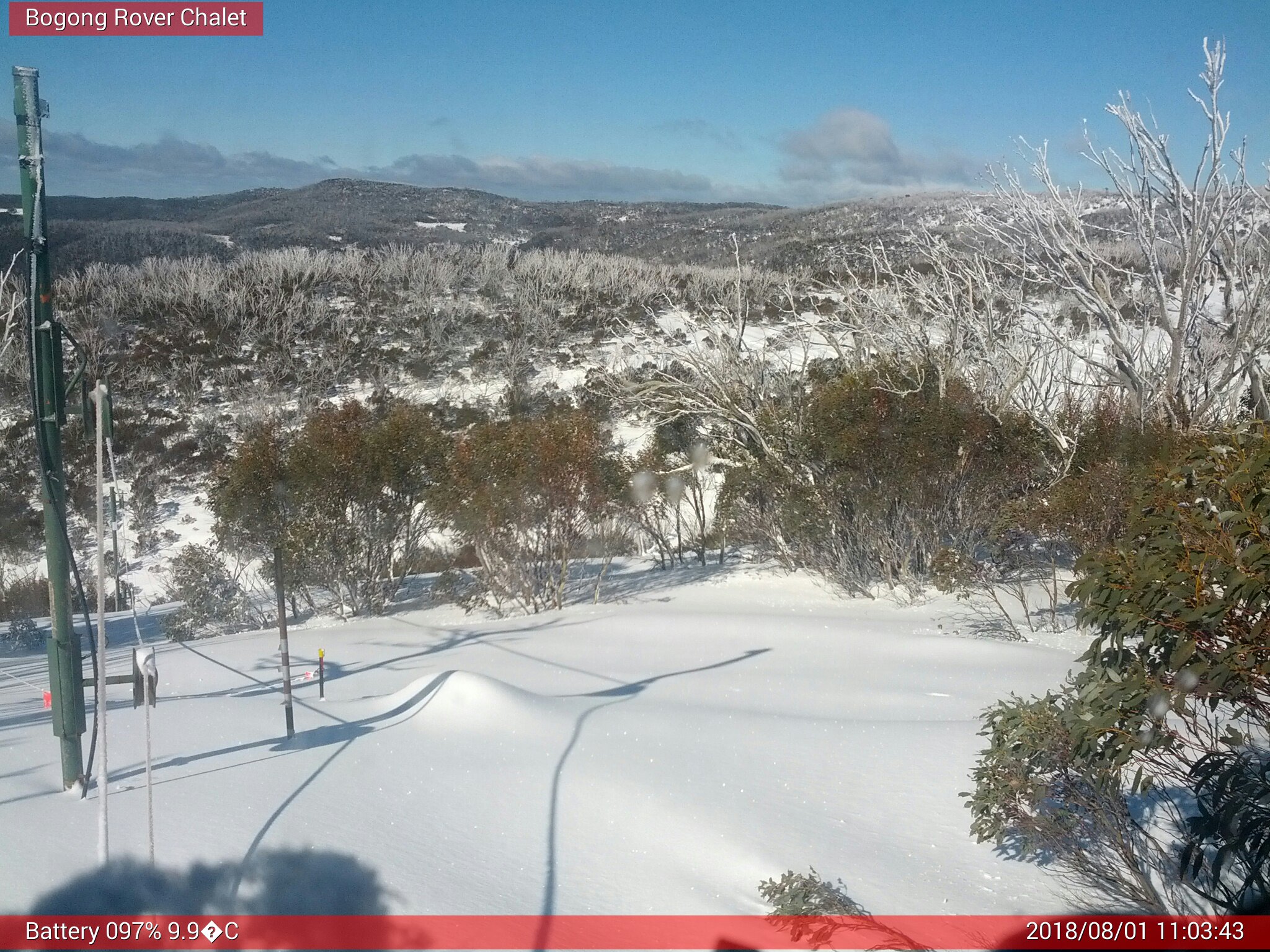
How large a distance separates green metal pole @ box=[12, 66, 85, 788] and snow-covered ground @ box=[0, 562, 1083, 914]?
0.46 metres

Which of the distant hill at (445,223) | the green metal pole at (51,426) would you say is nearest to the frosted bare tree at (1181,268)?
the green metal pole at (51,426)

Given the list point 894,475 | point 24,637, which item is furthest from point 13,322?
point 894,475

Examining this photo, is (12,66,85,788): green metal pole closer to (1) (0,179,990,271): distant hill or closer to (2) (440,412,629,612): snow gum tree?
(2) (440,412,629,612): snow gum tree

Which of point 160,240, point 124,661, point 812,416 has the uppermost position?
point 160,240

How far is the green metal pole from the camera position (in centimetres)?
481

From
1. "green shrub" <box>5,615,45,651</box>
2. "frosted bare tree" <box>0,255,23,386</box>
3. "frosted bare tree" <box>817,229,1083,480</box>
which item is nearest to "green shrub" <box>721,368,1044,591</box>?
"frosted bare tree" <box>817,229,1083,480</box>

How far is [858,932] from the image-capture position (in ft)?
14.1

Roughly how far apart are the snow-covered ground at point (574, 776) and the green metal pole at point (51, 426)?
460 millimetres

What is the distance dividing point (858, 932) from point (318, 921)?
237cm

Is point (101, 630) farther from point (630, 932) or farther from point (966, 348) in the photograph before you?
point (966, 348)

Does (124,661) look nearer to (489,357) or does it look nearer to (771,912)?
(771,912)

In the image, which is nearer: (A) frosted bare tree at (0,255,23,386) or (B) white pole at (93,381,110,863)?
(B) white pole at (93,381,110,863)

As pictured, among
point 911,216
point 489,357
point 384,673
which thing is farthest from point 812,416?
point 911,216

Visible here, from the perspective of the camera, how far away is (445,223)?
2574 inches
